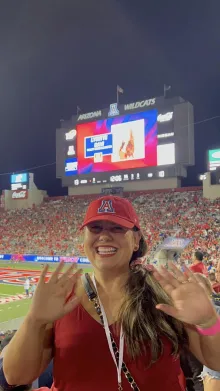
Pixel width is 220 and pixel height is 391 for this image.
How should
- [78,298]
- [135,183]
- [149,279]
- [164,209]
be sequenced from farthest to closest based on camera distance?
[135,183], [164,209], [149,279], [78,298]

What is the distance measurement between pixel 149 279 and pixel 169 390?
0.62 meters

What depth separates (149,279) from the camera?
207 centimetres

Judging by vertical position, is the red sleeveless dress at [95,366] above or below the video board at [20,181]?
below

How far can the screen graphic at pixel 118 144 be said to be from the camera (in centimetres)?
3106

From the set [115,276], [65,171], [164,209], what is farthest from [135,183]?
[115,276]

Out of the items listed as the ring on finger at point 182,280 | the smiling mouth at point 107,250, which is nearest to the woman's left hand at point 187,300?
the ring on finger at point 182,280

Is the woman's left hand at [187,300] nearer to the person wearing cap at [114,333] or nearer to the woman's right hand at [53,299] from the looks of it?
the person wearing cap at [114,333]

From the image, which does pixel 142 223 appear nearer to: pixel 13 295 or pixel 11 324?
pixel 13 295

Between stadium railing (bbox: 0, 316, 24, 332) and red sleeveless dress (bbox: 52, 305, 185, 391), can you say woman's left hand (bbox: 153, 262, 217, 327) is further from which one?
stadium railing (bbox: 0, 316, 24, 332)

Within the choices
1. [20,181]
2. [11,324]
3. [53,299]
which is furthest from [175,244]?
[20,181]

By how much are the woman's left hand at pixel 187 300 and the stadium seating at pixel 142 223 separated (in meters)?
19.8

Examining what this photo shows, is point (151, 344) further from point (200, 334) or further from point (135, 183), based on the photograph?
point (135, 183)

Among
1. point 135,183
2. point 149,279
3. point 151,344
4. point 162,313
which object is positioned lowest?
point 151,344

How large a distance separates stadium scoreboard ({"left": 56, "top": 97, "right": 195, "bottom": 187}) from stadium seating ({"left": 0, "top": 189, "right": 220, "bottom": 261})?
3.50m
